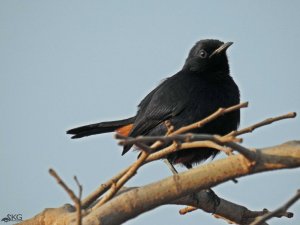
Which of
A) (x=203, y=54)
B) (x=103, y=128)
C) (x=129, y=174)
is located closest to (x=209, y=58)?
(x=203, y=54)

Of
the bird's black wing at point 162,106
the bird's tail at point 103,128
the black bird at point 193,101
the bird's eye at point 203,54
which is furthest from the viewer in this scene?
the bird's tail at point 103,128

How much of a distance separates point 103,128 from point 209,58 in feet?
5.58

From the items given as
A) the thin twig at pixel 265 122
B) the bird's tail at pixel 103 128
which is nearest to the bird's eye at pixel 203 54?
the bird's tail at pixel 103 128

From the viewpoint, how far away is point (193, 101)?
19.9 ft

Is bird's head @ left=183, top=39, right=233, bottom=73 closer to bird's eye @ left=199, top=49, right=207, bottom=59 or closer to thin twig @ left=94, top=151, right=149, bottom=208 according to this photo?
bird's eye @ left=199, top=49, right=207, bottom=59

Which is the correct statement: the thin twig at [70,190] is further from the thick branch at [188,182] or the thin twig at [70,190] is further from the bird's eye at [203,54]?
the bird's eye at [203,54]

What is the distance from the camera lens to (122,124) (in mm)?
7164

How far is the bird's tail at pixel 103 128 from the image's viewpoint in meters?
7.12

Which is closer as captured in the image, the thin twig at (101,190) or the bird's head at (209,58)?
the thin twig at (101,190)

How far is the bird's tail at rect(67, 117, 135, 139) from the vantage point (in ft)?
23.4

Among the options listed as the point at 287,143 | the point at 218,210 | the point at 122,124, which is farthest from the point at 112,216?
the point at 122,124

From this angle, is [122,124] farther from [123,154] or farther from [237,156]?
[237,156]

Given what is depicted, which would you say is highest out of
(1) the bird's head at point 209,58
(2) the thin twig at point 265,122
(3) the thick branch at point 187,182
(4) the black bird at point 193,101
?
(1) the bird's head at point 209,58

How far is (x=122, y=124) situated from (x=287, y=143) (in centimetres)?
431
